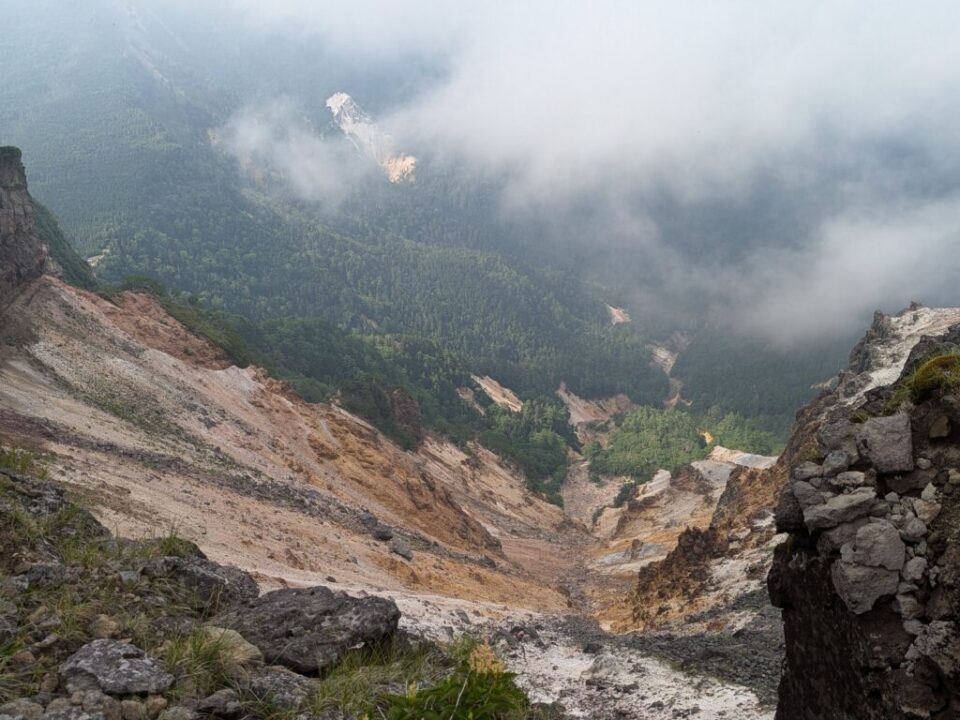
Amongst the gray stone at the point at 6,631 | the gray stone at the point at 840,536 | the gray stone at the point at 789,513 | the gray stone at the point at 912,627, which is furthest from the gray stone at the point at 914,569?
the gray stone at the point at 6,631

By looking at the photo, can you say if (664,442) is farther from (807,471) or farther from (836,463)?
(836,463)

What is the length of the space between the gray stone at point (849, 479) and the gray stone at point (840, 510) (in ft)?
0.37

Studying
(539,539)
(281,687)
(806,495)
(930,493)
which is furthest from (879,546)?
(539,539)

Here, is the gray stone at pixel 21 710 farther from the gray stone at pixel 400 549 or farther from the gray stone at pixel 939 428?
the gray stone at pixel 400 549

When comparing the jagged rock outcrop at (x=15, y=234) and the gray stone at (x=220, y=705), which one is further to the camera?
the jagged rock outcrop at (x=15, y=234)

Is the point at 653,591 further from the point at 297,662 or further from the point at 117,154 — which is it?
the point at 117,154

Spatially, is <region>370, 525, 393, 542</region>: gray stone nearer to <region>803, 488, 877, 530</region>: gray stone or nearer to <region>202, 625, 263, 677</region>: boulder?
<region>202, 625, 263, 677</region>: boulder

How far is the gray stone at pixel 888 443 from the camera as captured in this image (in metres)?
6.71

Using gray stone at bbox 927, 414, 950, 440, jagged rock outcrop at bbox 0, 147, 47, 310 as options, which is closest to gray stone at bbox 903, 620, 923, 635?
gray stone at bbox 927, 414, 950, 440

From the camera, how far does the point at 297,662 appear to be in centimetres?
721

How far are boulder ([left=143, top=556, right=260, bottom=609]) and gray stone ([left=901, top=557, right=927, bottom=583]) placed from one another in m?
7.46

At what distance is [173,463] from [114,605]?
18.8 meters

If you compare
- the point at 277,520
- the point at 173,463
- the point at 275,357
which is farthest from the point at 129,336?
the point at 275,357

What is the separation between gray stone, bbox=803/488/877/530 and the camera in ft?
22.1
